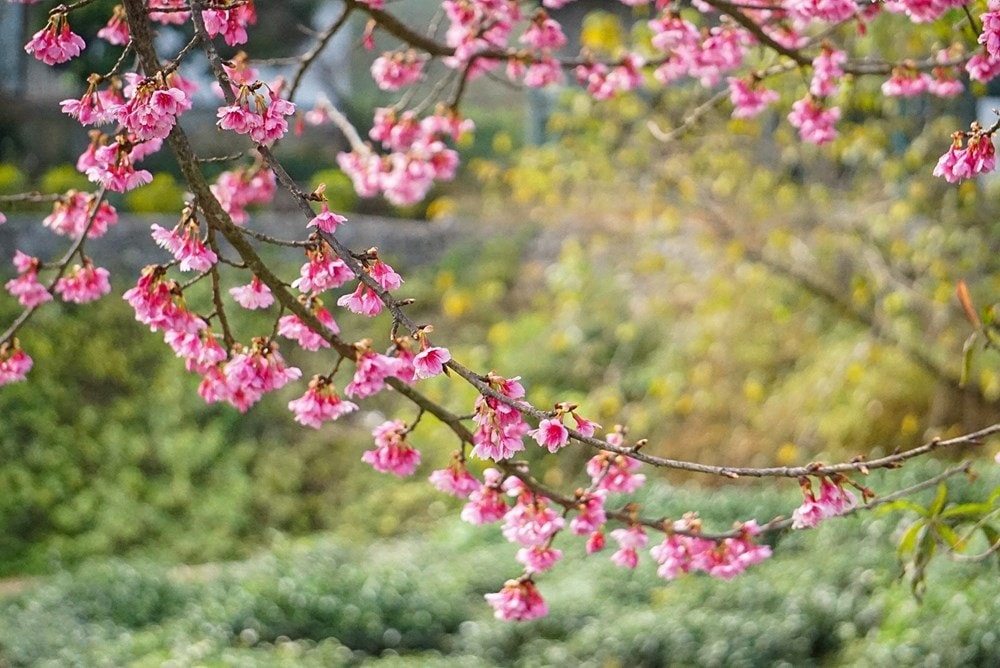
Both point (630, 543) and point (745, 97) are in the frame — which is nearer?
point (630, 543)

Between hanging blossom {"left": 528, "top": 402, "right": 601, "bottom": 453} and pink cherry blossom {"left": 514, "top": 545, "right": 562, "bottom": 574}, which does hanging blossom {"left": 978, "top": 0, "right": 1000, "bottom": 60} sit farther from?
pink cherry blossom {"left": 514, "top": 545, "right": 562, "bottom": 574}

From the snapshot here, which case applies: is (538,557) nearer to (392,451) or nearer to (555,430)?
(392,451)

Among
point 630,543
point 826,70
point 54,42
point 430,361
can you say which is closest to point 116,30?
point 54,42

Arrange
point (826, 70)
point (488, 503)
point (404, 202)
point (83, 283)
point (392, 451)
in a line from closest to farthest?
point (392, 451) < point (488, 503) < point (83, 283) < point (826, 70) < point (404, 202)

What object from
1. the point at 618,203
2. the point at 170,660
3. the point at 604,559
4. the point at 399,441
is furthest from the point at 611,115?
the point at 399,441

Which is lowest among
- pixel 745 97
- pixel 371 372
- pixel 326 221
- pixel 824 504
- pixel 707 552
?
pixel 824 504

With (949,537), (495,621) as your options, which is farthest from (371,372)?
(495,621)

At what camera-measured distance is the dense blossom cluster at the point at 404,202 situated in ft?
5.16

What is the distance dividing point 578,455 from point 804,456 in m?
1.41

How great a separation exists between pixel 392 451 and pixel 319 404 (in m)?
0.17

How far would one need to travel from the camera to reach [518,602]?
205 cm

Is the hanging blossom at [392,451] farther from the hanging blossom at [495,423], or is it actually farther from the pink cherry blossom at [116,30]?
the pink cherry blossom at [116,30]

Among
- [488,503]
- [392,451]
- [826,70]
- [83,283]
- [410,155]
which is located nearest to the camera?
[392,451]

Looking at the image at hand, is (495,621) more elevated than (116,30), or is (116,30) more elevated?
(116,30)
